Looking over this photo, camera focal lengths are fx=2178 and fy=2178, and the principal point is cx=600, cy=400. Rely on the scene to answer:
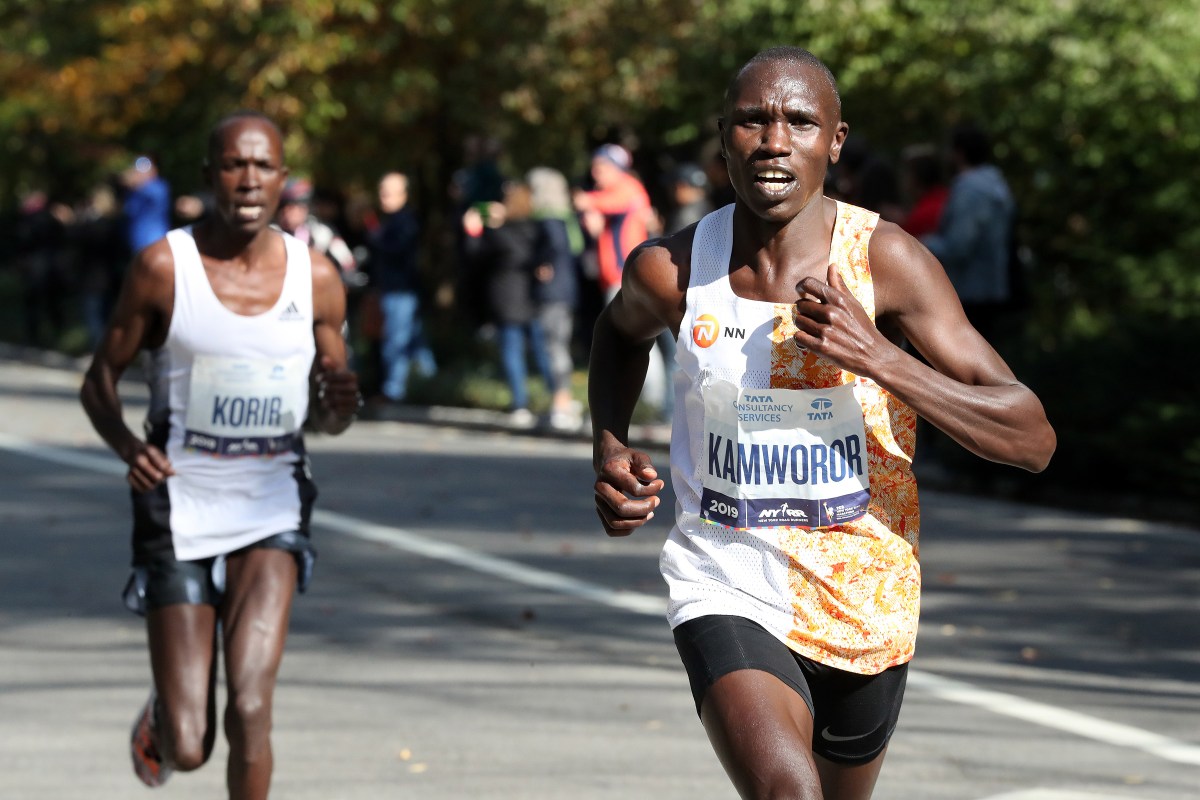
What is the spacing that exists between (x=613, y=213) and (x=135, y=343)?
1038 cm

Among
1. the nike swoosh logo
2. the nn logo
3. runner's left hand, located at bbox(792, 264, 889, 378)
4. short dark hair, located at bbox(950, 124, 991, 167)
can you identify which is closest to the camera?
runner's left hand, located at bbox(792, 264, 889, 378)

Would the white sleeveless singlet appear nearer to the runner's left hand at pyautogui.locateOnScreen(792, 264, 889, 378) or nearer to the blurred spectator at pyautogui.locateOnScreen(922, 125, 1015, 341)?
the runner's left hand at pyautogui.locateOnScreen(792, 264, 889, 378)

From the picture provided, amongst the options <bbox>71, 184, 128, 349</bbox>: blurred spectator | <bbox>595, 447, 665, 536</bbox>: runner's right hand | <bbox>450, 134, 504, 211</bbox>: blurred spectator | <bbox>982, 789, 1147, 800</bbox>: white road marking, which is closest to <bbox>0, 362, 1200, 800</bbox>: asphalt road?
<bbox>982, 789, 1147, 800</bbox>: white road marking

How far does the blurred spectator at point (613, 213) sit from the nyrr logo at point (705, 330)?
11.7 meters

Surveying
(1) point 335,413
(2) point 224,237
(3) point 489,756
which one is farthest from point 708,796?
(2) point 224,237

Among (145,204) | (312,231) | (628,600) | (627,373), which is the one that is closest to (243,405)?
(627,373)

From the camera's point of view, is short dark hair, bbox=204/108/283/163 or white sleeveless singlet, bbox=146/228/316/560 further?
short dark hair, bbox=204/108/283/163

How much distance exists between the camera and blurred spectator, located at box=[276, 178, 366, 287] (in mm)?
17391

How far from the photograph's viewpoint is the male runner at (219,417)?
552 centimetres

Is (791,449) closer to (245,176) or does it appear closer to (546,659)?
(245,176)

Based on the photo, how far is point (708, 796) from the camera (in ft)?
20.5

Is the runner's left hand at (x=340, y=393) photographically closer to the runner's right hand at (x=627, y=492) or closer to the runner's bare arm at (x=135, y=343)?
the runner's bare arm at (x=135, y=343)

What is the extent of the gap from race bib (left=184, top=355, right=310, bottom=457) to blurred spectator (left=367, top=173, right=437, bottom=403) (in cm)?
1266

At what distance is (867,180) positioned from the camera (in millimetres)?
13445
